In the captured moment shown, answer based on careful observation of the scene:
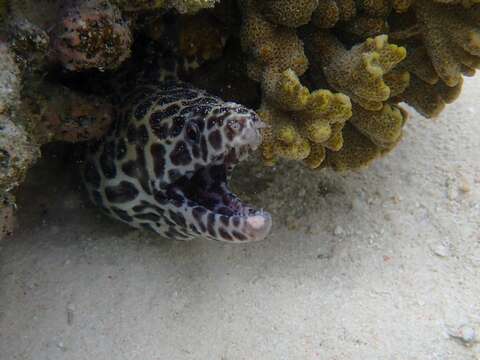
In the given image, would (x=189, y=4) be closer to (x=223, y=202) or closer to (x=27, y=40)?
(x=27, y=40)

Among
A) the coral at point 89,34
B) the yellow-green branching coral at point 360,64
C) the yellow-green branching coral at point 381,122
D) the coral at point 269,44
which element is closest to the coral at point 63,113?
the coral at point 89,34

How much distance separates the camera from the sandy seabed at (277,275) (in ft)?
8.74

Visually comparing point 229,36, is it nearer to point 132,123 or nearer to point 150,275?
point 132,123

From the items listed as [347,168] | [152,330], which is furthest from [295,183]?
[152,330]

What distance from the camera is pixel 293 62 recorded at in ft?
9.43

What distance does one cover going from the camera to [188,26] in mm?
3115

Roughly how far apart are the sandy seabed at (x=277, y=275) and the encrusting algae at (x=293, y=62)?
0.48 metres

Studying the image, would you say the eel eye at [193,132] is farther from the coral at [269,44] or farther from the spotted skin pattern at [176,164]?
the coral at [269,44]

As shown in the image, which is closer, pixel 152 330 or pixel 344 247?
pixel 152 330

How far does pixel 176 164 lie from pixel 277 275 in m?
0.90

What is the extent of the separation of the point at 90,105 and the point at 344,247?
1.76m

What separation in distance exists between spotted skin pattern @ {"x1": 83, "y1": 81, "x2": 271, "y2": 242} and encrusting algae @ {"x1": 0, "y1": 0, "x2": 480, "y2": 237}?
0.20 meters

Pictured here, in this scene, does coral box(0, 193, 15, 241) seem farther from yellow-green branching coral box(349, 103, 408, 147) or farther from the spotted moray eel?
yellow-green branching coral box(349, 103, 408, 147)

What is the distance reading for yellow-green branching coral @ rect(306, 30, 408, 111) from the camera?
8.87 feet
